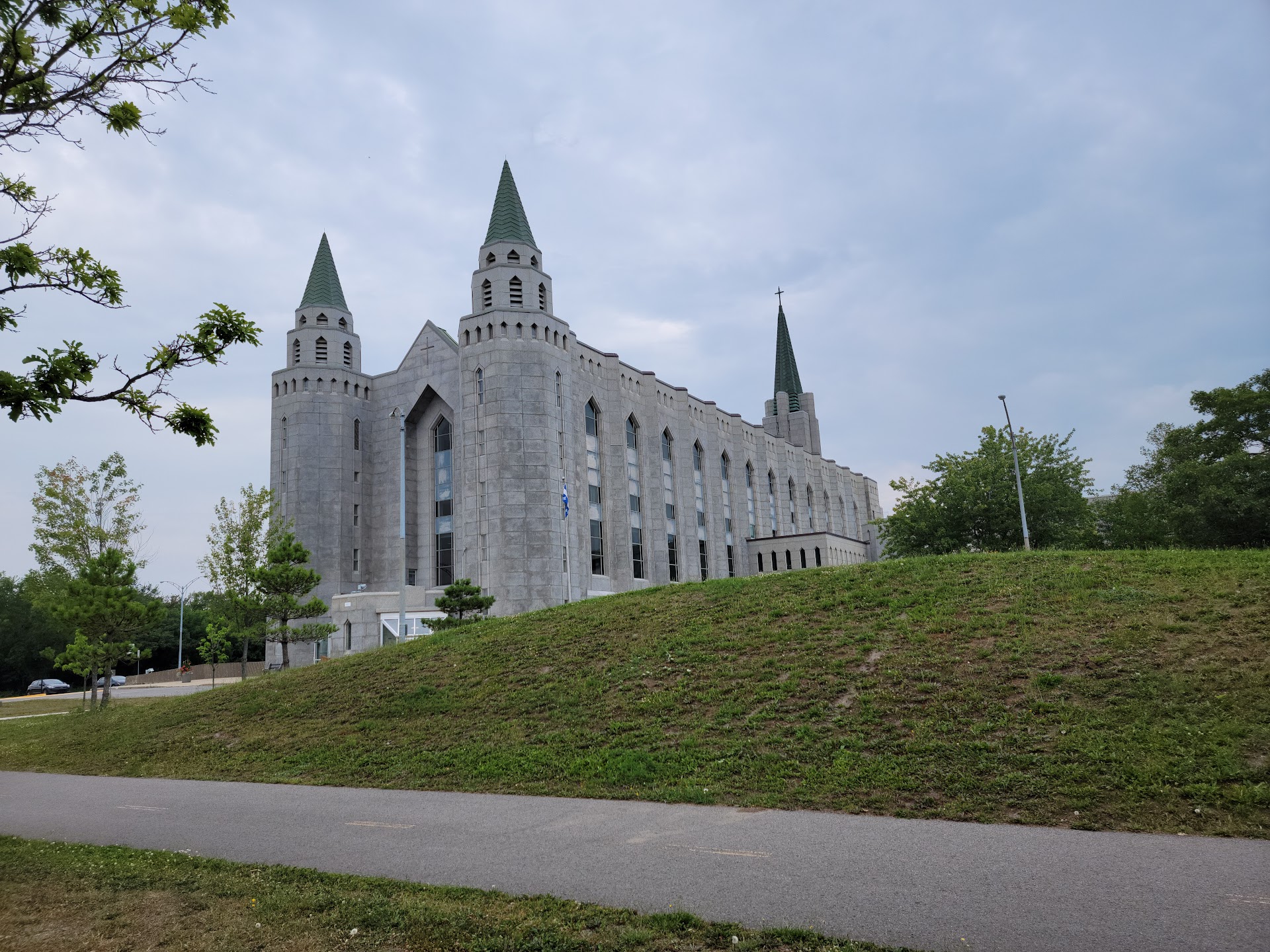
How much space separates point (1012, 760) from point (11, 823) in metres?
14.6

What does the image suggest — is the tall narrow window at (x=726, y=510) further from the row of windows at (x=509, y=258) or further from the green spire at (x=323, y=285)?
the green spire at (x=323, y=285)

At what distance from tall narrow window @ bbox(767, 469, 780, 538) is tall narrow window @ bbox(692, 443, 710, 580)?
43.8 feet

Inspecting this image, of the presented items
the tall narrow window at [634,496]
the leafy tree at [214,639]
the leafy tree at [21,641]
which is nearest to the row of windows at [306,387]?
the leafy tree at [214,639]

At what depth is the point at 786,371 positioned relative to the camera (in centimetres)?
10694

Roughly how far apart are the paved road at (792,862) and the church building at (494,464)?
31217 mm

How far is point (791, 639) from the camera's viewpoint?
696 inches

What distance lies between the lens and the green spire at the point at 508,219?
57.0m

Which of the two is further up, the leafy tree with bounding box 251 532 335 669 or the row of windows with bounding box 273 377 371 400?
the row of windows with bounding box 273 377 371 400

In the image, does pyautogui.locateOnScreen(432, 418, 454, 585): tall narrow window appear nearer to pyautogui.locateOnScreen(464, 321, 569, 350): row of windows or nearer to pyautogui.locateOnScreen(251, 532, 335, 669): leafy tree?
pyautogui.locateOnScreen(464, 321, 569, 350): row of windows

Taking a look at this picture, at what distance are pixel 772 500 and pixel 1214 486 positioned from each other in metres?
50.3

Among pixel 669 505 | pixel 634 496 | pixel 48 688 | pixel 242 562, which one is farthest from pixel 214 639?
pixel 669 505

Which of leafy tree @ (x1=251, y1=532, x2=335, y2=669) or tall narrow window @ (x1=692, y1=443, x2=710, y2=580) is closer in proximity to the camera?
leafy tree @ (x1=251, y1=532, x2=335, y2=669)

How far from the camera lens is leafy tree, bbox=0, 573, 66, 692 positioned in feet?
228

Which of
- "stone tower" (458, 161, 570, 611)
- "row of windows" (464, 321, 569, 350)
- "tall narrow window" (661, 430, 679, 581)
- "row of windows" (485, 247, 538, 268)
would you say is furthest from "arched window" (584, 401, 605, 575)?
"row of windows" (485, 247, 538, 268)
